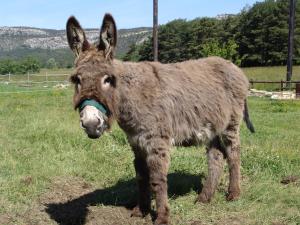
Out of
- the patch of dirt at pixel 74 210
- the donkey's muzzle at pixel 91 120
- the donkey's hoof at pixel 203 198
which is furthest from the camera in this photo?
the donkey's hoof at pixel 203 198

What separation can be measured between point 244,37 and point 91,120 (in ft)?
233

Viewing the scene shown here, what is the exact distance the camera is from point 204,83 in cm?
576

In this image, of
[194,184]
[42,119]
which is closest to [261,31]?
[42,119]

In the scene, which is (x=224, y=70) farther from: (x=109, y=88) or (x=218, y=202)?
(x=109, y=88)

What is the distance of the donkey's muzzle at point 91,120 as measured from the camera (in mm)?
4031

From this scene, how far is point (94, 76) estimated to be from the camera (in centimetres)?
423

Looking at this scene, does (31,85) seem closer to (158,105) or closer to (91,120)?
(158,105)

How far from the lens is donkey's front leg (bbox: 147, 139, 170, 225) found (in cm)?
491

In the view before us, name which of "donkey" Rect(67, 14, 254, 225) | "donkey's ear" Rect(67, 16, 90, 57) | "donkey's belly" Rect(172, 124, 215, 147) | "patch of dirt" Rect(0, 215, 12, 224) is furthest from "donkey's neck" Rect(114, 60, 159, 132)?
"patch of dirt" Rect(0, 215, 12, 224)

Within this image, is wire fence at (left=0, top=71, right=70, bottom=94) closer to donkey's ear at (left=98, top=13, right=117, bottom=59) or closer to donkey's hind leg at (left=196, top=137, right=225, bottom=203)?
donkey's hind leg at (left=196, top=137, right=225, bottom=203)

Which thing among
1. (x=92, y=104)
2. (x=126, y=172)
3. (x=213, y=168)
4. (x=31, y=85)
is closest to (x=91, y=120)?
(x=92, y=104)

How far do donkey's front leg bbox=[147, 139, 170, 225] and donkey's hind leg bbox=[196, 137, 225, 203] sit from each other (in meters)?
1.01

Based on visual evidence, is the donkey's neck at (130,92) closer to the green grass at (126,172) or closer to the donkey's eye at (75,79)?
the donkey's eye at (75,79)

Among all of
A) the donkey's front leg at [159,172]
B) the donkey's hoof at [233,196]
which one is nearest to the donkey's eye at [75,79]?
the donkey's front leg at [159,172]
